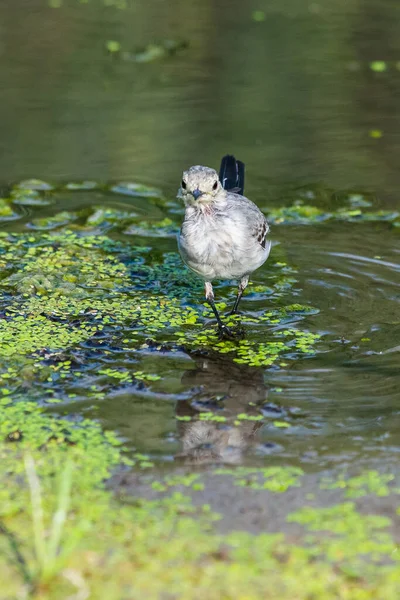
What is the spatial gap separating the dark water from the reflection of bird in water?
0.02 meters

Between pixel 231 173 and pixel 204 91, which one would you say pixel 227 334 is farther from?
pixel 204 91

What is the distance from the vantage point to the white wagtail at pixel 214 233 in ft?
20.8

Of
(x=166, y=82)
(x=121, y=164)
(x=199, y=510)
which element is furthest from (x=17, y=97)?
(x=199, y=510)

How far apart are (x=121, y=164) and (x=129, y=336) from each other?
14.5 ft

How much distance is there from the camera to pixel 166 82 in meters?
Result: 13.7

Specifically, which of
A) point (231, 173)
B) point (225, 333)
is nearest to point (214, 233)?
point (225, 333)

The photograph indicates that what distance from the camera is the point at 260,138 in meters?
11.2

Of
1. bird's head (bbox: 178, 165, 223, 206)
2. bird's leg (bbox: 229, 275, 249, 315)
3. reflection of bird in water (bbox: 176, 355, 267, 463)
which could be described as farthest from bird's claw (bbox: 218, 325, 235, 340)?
bird's head (bbox: 178, 165, 223, 206)

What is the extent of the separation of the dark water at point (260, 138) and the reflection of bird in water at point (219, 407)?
1.0 inches

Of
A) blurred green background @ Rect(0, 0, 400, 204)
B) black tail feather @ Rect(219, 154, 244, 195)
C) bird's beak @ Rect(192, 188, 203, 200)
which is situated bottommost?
blurred green background @ Rect(0, 0, 400, 204)

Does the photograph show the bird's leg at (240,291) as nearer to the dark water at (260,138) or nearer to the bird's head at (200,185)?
the dark water at (260,138)

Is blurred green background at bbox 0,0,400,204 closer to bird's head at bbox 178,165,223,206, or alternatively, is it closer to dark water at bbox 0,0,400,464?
dark water at bbox 0,0,400,464

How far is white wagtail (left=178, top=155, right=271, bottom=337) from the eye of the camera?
20.8 ft

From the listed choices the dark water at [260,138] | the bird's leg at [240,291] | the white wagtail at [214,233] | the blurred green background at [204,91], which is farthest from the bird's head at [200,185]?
the blurred green background at [204,91]
